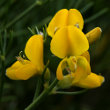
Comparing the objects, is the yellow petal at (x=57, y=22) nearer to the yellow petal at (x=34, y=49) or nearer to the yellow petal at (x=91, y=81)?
the yellow petal at (x=34, y=49)

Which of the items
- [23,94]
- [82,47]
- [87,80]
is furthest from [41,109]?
[82,47]

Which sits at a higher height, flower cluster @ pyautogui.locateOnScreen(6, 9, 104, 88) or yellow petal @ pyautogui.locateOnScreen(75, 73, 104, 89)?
flower cluster @ pyautogui.locateOnScreen(6, 9, 104, 88)

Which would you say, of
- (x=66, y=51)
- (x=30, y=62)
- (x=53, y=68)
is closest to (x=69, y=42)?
(x=66, y=51)

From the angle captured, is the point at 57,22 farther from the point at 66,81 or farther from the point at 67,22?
the point at 66,81

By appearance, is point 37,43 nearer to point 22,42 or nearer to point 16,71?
point 16,71

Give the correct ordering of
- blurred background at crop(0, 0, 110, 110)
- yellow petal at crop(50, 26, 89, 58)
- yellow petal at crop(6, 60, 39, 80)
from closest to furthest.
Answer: yellow petal at crop(50, 26, 89, 58), yellow petal at crop(6, 60, 39, 80), blurred background at crop(0, 0, 110, 110)

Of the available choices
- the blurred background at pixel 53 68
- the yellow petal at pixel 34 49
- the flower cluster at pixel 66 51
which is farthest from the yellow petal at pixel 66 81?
the blurred background at pixel 53 68

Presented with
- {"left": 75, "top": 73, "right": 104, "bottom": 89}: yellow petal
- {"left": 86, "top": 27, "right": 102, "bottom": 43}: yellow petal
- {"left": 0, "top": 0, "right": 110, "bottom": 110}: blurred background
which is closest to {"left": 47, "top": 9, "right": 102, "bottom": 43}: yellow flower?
{"left": 86, "top": 27, "right": 102, "bottom": 43}: yellow petal

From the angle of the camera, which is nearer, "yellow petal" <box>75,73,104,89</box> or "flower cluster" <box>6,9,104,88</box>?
"flower cluster" <box>6,9,104,88</box>

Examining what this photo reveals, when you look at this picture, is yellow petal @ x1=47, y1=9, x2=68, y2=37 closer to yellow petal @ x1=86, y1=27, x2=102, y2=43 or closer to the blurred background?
yellow petal @ x1=86, y1=27, x2=102, y2=43
